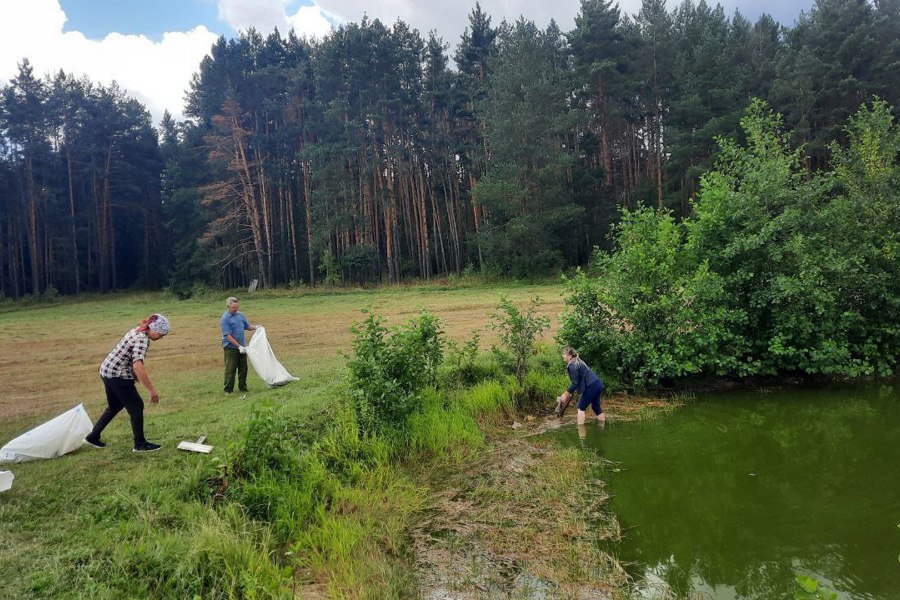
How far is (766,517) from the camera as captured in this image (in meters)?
5.98

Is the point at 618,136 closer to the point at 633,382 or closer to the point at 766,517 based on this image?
the point at 633,382

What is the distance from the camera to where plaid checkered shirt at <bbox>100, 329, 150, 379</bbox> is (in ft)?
22.5

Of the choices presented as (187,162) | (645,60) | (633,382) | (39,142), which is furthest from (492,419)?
(39,142)

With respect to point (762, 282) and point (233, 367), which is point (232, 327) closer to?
point (233, 367)

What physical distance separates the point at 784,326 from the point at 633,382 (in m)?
3.53

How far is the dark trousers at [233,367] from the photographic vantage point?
10.4 m

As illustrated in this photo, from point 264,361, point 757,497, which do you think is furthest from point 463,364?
point 757,497

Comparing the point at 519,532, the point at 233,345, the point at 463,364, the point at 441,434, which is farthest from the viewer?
the point at 463,364

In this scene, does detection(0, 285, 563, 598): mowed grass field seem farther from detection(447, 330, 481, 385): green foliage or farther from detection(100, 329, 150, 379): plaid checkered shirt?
detection(447, 330, 481, 385): green foliage

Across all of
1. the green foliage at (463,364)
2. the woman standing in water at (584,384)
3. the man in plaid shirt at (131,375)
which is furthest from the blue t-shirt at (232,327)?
the woman standing in water at (584,384)

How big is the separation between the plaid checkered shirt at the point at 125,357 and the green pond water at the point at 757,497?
643 centimetres

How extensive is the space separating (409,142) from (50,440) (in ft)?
119

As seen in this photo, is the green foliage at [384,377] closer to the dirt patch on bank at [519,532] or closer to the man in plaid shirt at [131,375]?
the dirt patch on bank at [519,532]

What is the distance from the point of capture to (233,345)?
10305 mm
